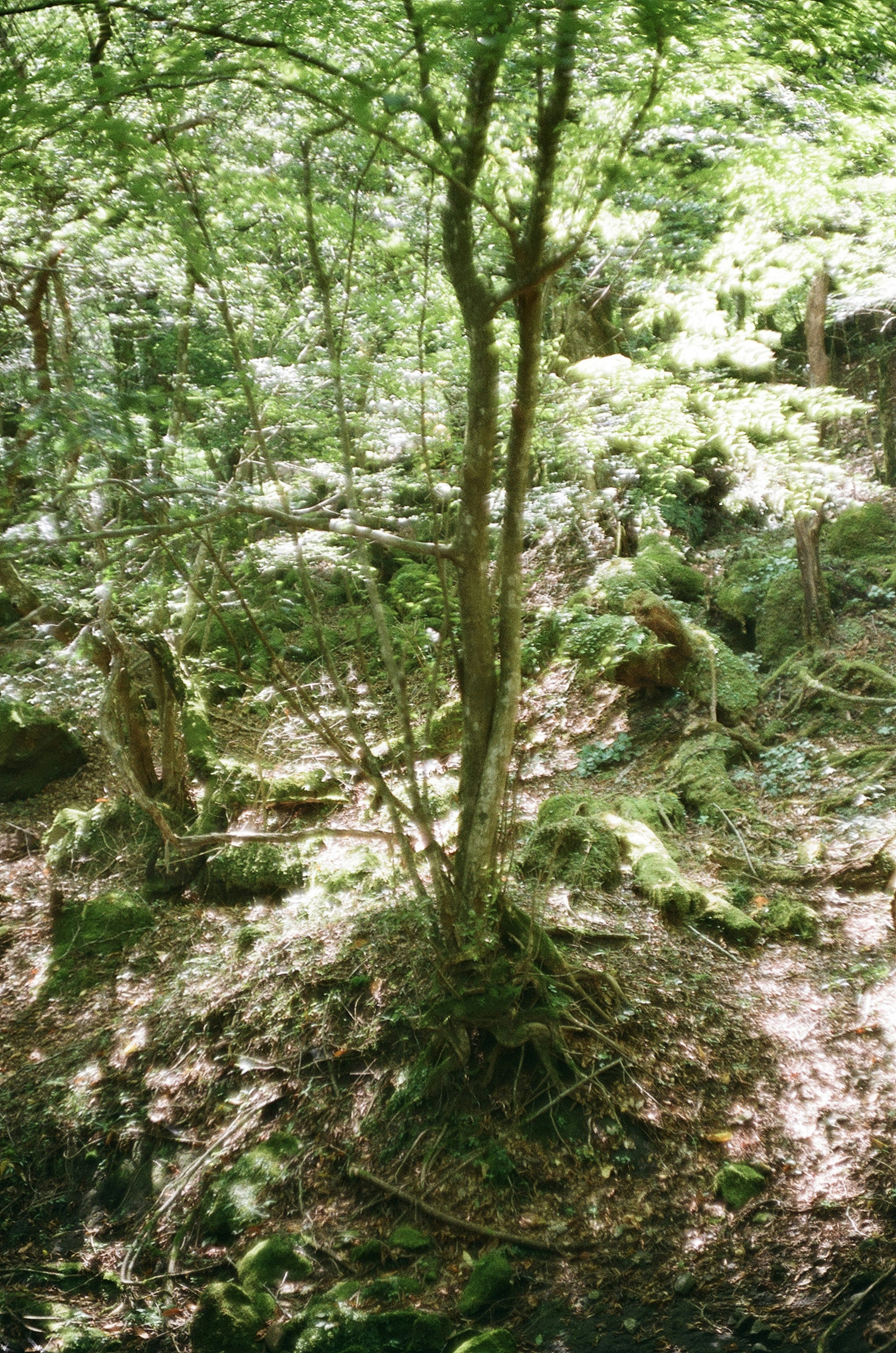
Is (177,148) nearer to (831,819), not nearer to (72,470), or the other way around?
(72,470)

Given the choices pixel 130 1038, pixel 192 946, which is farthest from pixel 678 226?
pixel 130 1038

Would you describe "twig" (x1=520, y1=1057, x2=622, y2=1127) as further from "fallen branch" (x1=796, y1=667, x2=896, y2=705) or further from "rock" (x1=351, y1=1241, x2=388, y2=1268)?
"fallen branch" (x1=796, y1=667, x2=896, y2=705)

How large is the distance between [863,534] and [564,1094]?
26.3 feet

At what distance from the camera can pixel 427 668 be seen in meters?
5.32

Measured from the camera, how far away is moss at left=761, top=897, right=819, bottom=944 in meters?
4.83

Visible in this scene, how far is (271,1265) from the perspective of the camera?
340cm

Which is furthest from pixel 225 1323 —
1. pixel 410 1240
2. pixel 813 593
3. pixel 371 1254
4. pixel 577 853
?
pixel 813 593

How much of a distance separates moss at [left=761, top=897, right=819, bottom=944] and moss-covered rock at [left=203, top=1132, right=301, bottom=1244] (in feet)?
10.5

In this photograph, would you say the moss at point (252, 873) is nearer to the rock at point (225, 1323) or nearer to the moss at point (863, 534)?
the rock at point (225, 1323)

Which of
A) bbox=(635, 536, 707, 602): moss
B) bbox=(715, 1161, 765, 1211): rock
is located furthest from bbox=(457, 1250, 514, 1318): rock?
bbox=(635, 536, 707, 602): moss

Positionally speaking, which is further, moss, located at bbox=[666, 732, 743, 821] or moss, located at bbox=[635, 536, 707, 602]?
moss, located at bbox=[635, 536, 707, 602]

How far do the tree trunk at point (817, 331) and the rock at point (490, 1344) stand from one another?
792cm

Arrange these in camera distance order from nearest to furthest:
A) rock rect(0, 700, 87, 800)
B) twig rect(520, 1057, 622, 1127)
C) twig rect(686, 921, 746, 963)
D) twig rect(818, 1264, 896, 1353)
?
1. twig rect(818, 1264, 896, 1353)
2. twig rect(520, 1057, 622, 1127)
3. twig rect(686, 921, 746, 963)
4. rock rect(0, 700, 87, 800)

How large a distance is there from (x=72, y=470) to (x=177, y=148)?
1.86 m
